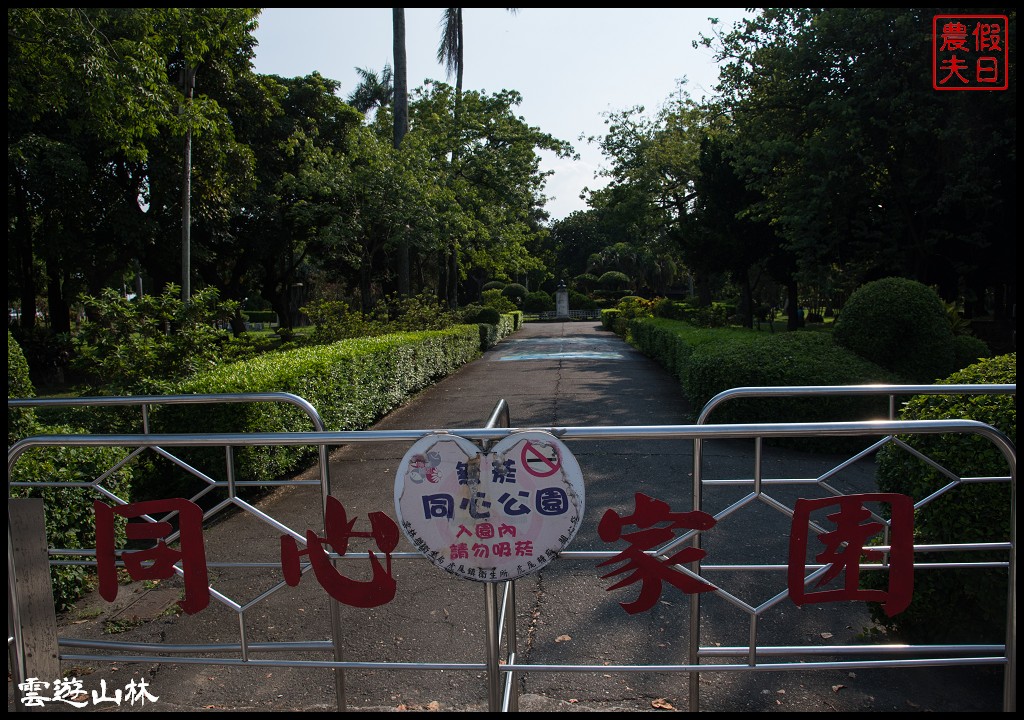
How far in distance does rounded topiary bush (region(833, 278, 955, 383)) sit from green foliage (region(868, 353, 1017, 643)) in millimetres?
5792

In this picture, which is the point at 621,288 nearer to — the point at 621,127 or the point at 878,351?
the point at 621,127

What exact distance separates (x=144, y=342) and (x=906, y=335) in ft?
31.7

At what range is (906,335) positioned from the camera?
9117 mm

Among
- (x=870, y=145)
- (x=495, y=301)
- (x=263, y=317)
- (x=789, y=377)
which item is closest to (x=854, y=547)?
(x=789, y=377)

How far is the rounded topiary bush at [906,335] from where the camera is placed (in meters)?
9.02

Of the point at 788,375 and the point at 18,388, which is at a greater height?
the point at 18,388

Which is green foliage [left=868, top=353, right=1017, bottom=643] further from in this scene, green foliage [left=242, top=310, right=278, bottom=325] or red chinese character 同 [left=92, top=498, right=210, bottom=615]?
green foliage [left=242, top=310, right=278, bottom=325]

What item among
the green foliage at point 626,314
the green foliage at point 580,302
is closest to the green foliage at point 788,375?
the green foliage at point 626,314

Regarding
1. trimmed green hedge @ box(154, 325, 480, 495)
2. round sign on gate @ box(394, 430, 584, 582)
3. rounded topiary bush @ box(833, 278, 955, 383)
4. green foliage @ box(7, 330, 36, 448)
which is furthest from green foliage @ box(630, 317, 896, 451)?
green foliage @ box(7, 330, 36, 448)

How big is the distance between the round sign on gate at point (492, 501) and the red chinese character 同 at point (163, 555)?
951 mm

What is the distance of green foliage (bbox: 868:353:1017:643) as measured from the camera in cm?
312

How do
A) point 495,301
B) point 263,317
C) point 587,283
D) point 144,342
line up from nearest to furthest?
1. point 144,342
2. point 495,301
3. point 587,283
4. point 263,317

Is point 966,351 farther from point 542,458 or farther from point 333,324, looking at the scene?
point 333,324

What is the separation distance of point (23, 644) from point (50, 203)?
19.4 meters
